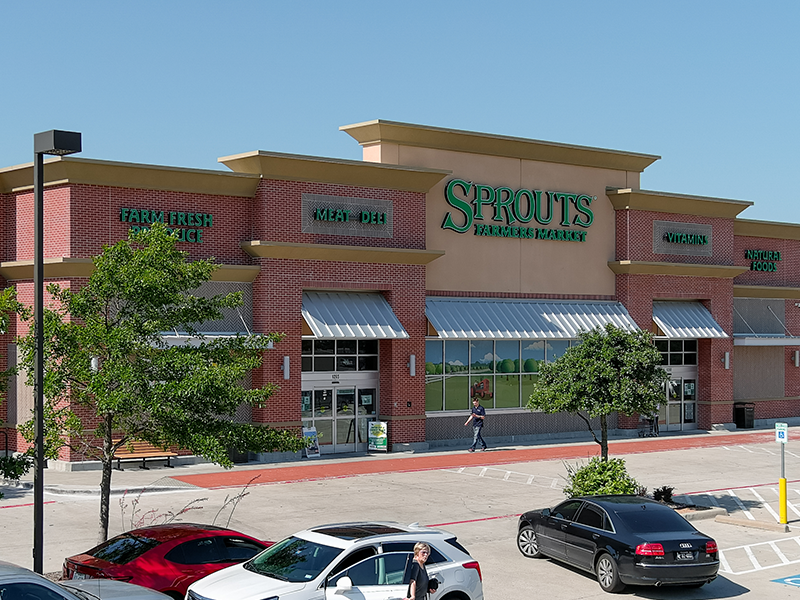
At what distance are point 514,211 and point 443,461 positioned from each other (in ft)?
34.7

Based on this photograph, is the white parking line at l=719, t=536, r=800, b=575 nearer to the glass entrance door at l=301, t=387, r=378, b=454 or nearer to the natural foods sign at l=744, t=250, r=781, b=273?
the glass entrance door at l=301, t=387, r=378, b=454

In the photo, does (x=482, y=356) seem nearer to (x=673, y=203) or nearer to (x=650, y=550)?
(x=673, y=203)

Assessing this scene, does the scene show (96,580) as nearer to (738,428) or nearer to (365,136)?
(365,136)

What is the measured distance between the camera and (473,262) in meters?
36.7

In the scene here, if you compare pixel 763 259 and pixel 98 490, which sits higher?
pixel 763 259

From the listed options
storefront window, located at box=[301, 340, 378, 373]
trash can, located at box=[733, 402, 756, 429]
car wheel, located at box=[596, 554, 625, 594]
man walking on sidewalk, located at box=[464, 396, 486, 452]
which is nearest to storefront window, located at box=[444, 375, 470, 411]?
man walking on sidewalk, located at box=[464, 396, 486, 452]

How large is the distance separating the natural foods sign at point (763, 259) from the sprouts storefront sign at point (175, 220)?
2697cm

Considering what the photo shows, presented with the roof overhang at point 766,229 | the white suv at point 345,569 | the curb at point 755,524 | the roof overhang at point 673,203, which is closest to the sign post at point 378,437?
the curb at point 755,524

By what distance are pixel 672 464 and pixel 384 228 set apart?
492 inches

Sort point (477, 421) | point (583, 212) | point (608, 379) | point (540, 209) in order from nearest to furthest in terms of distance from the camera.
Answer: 1. point (608, 379)
2. point (477, 421)
3. point (540, 209)
4. point (583, 212)

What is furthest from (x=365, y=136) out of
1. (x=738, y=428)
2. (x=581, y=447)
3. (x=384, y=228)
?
(x=738, y=428)

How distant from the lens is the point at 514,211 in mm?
37531

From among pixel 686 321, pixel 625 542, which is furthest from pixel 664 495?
pixel 686 321

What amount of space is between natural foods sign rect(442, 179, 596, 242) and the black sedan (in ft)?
61.5
